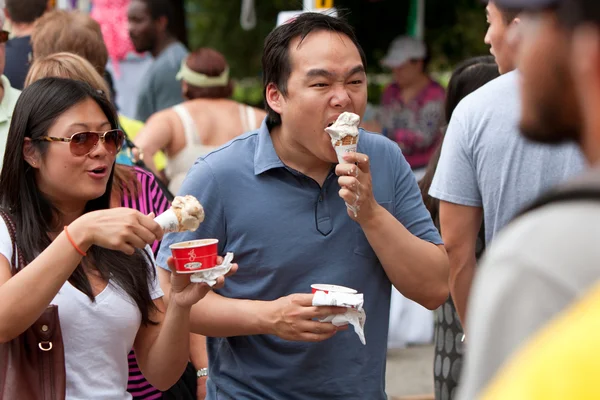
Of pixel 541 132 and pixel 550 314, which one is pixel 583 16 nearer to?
pixel 541 132

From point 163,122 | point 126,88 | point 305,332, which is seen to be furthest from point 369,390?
point 126,88

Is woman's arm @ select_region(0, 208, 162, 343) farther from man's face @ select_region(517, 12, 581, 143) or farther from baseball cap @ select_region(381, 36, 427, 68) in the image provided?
baseball cap @ select_region(381, 36, 427, 68)

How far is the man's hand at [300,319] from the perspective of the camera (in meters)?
3.05

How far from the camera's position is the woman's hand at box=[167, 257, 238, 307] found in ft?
9.89

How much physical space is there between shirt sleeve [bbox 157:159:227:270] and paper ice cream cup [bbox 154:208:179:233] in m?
0.28

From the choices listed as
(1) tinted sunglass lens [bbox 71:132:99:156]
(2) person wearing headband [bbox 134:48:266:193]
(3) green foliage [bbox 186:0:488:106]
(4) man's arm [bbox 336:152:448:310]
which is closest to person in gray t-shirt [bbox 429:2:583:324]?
(4) man's arm [bbox 336:152:448:310]

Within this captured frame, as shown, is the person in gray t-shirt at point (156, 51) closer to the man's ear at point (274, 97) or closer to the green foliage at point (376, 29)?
the green foliage at point (376, 29)

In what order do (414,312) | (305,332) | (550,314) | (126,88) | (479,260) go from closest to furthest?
1. (550,314)
2. (305,332)
3. (479,260)
4. (414,312)
5. (126,88)

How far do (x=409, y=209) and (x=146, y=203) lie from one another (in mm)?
1257

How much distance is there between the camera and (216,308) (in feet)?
10.6

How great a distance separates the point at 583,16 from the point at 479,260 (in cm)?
293

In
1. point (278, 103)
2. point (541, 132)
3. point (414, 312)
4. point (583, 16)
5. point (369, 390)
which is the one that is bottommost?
point (414, 312)

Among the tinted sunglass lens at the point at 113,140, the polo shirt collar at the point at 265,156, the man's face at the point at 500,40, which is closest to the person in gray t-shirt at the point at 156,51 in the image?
the man's face at the point at 500,40

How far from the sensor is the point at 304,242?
129 inches
